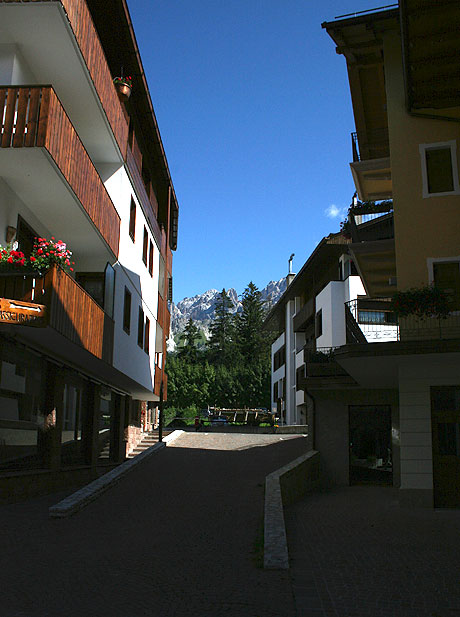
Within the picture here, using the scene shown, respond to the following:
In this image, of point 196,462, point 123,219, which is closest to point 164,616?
point 123,219

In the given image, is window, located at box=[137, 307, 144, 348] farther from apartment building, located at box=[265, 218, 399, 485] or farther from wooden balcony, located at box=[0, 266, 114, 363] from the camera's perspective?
wooden balcony, located at box=[0, 266, 114, 363]

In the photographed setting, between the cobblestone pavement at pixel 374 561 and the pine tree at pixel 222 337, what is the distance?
9001 cm

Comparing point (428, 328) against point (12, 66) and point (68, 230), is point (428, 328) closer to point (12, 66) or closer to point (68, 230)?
point (68, 230)

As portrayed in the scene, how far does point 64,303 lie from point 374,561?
7677 mm

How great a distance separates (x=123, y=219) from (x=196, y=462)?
29.7ft

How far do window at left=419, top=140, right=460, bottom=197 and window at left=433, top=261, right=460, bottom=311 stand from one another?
6.07ft

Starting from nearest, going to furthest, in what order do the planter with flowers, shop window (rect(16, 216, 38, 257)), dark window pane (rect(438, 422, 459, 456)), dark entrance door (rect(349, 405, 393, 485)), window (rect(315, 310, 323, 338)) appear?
the planter with flowers → shop window (rect(16, 216, 38, 257)) → dark window pane (rect(438, 422, 459, 456)) → dark entrance door (rect(349, 405, 393, 485)) → window (rect(315, 310, 323, 338))

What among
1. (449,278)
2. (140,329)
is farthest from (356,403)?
(140,329)

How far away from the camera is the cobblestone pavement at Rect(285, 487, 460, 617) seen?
6.79m

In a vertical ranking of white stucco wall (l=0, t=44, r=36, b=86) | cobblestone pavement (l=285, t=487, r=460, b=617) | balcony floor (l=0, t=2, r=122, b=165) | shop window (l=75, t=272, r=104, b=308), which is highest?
balcony floor (l=0, t=2, r=122, b=165)

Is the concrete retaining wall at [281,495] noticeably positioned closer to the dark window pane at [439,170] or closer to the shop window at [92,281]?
the shop window at [92,281]

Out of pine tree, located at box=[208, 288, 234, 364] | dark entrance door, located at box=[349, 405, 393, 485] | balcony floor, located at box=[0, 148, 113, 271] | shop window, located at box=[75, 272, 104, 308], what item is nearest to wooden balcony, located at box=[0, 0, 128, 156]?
balcony floor, located at box=[0, 148, 113, 271]

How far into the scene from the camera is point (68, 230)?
15.8 meters

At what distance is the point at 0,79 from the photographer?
12539mm
